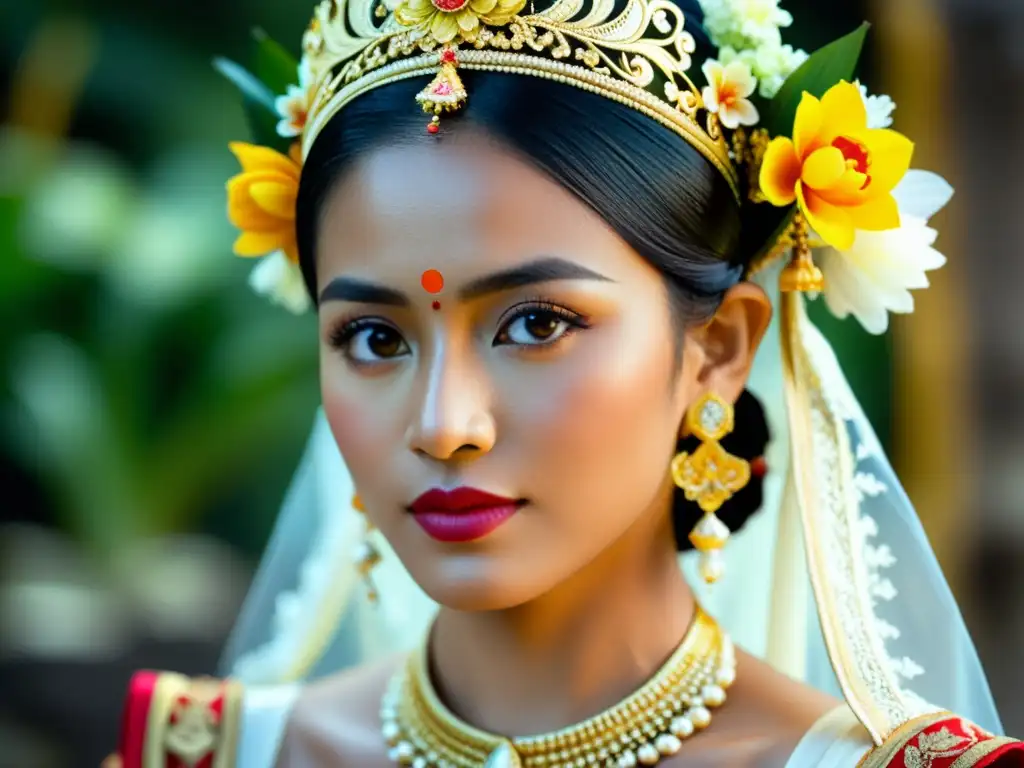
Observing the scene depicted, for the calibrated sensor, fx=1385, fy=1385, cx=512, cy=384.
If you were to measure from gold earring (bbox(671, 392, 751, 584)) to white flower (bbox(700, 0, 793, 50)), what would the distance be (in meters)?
0.38

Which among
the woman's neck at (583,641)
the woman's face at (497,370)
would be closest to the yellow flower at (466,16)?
the woman's face at (497,370)

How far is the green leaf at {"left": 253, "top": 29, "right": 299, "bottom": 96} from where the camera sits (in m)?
1.74

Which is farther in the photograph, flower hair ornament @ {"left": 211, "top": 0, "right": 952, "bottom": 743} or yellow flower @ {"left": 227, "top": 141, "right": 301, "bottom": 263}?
yellow flower @ {"left": 227, "top": 141, "right": 301, "bottom": 263}

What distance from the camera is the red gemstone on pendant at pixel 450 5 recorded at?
1.39 metres

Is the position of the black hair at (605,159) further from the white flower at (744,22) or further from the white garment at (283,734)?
the white garment at (283,734)

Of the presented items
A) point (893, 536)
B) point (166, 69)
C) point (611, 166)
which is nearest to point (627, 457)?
point (611, 166)

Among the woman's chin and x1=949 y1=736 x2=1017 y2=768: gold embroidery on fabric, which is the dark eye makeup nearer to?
the woman's chin

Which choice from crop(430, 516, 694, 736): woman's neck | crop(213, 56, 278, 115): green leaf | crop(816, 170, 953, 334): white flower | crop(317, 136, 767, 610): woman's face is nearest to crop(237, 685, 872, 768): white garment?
crop(430, 516, 694, 736): woman's neck

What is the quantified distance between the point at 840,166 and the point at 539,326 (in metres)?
0.34

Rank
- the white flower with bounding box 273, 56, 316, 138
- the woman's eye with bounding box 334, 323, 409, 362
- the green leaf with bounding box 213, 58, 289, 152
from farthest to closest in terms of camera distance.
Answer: the green leaf with bounding box 213, 58, 289, 152, the white flower with bounding box 273, 56, 316, 138, the woman's eye with bounding box 334, 323, 409, 362

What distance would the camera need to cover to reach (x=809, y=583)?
1623mm

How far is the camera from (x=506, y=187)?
53.3 inches

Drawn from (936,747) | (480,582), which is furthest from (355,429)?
(936,747)

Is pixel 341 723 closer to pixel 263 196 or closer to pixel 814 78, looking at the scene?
pixel 263 196
